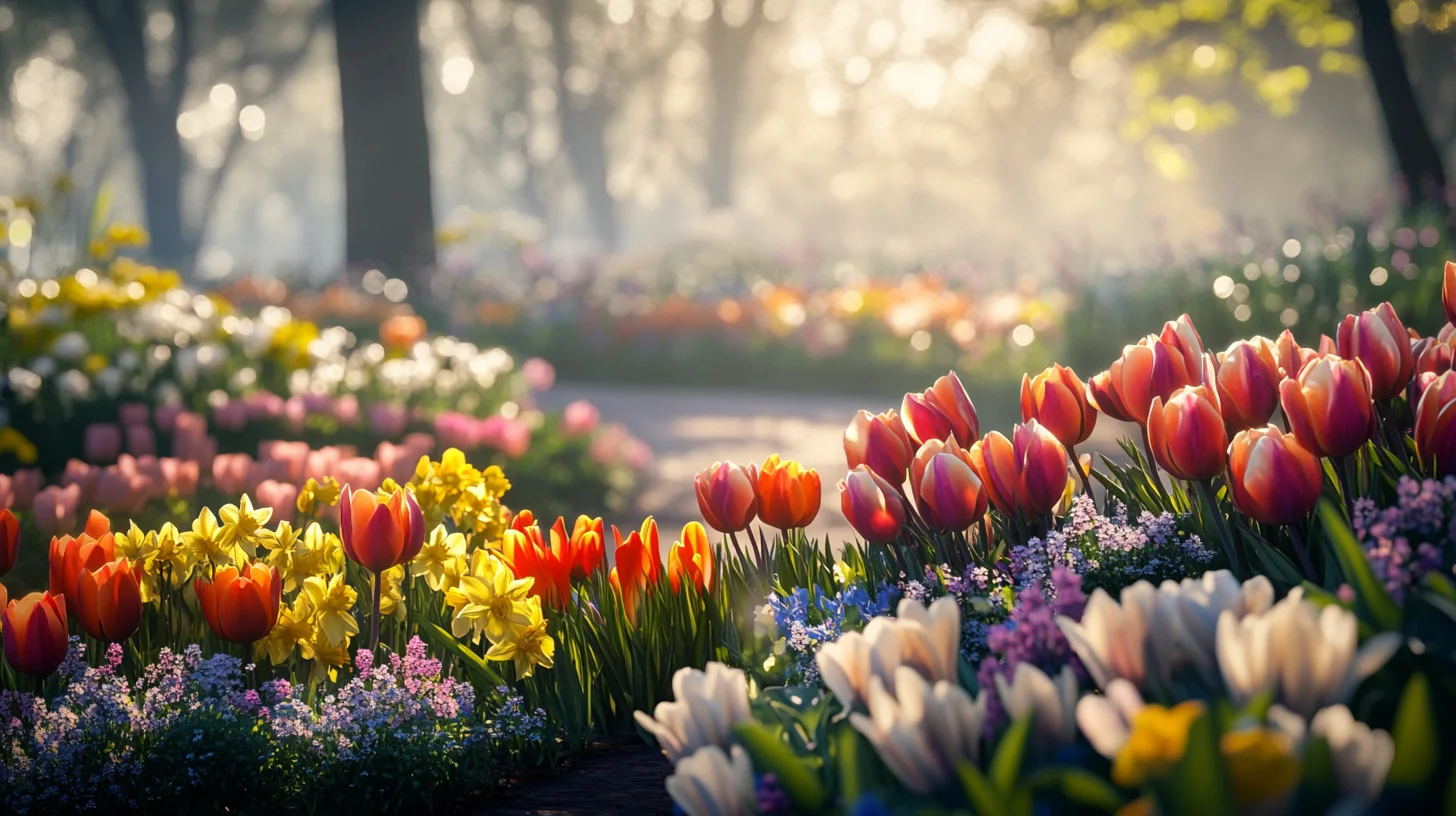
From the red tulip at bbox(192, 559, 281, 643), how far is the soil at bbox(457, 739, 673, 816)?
54cm

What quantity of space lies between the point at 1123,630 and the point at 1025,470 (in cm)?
81

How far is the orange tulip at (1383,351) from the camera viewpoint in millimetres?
2439

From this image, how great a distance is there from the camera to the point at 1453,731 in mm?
1594

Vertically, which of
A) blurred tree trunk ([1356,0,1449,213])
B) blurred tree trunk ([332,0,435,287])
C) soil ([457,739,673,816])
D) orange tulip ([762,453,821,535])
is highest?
blurred tree trunk ([332,0,435,287])

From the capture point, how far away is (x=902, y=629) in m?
1.79

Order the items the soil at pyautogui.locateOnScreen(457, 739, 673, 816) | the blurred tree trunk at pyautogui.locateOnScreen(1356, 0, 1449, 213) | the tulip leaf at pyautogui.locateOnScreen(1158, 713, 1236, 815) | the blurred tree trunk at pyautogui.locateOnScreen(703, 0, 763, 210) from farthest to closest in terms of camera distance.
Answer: the blurred tree trunk at pyautogui.locateOnScreen(703, 0, 763, 210) → the blurred tree trunk at pyautogui.locateOnScreen(1356, 0, 1449, 213) → the soil at pyautogui.locateOnScreen(457, 739, 673, 816) → the tulip leaf at pyautogui.locateOnScreen(1158, 713, 1236, 815)

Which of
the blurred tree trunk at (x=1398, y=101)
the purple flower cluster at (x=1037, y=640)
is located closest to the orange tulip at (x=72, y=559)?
the purple flower cluster at (x=1037, y=640)

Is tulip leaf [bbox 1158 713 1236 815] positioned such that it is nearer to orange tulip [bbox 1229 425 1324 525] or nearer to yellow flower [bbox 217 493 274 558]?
orange tulip [bbox 1229 425 1324 525]

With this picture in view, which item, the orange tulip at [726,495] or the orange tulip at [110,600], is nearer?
the orange tulip at [110,600]

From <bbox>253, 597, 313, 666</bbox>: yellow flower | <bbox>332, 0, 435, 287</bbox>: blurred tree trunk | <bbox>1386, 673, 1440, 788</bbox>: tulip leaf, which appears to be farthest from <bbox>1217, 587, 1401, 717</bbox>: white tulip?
<bbox>332, 0, 435, 287</bbox>: blurred tree trunk

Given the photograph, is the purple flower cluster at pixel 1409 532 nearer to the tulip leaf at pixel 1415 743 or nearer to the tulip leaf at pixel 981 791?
the tulip leaf at pixel 1415 743

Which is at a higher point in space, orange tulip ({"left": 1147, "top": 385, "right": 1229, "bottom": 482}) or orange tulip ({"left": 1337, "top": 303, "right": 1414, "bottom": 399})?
orange tulip ({"left": 1337, "top": 303, "right": 1414, "bottom": 399})

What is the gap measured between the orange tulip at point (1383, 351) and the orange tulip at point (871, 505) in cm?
86

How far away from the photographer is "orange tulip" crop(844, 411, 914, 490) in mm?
2709
